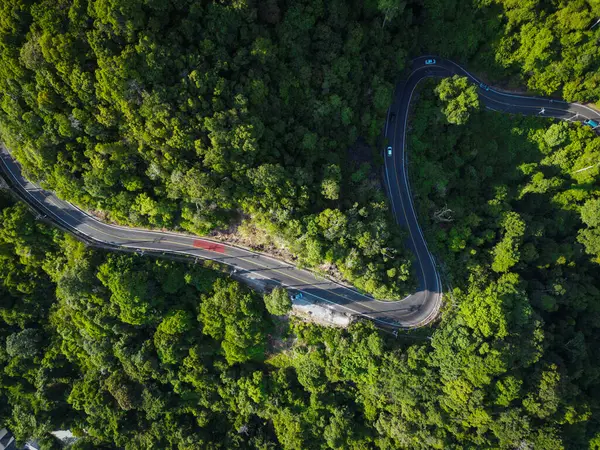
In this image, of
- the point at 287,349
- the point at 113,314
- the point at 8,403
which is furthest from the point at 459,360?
the point at 8,403

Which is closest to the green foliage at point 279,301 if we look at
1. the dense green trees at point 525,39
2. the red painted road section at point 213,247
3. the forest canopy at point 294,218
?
the forest canopy at point 294,218

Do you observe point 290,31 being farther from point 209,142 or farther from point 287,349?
point 287,349

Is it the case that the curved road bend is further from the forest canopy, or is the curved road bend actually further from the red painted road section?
the forest canopy

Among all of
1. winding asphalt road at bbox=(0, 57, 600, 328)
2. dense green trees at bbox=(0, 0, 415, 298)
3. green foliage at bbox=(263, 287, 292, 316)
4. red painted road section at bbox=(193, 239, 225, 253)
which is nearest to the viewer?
dense green trees at bbox=(0, 0, 415, 298)

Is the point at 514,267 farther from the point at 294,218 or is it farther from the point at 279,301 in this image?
the point at 279,301

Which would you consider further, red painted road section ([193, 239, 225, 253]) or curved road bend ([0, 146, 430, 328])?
red painted road section ([193, 239, 225, 253])

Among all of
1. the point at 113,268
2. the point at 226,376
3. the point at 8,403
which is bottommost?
the point at 8,403

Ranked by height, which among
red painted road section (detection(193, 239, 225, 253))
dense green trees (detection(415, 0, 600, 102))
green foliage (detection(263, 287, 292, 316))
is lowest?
green foliage (detection(263, 287, 292, 316))

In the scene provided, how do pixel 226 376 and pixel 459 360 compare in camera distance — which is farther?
pixel 226 376

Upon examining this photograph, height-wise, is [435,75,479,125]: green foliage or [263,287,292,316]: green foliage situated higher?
[435,75,479,125]: green foliage

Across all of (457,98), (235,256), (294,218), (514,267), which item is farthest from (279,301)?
(457,98)

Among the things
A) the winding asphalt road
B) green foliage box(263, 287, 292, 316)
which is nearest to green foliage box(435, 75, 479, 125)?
the winding asphalt road
